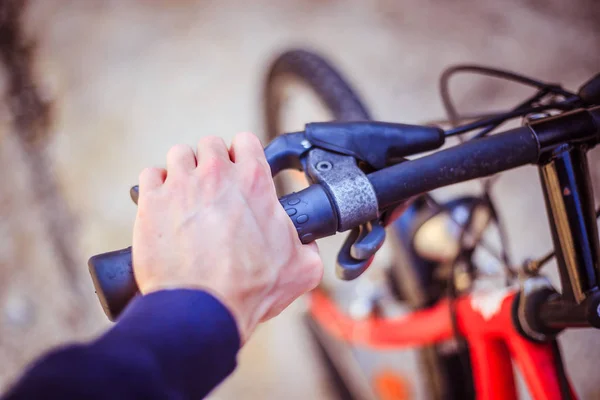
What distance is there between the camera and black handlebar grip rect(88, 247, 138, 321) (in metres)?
0.34

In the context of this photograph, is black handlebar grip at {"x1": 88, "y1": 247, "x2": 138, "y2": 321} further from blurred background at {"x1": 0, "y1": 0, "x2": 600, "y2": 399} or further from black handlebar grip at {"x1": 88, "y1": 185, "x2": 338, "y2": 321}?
blurred background at {"x1": 0, "y1": 0, "x2": 600, "y2": 399}

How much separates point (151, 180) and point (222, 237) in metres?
0.08

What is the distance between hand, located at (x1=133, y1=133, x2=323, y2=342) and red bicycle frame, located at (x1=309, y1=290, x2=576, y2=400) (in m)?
0.29

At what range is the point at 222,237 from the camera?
0.33 metres

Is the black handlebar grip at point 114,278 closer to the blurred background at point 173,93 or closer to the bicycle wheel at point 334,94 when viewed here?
the bicycle wheel at point 334,94

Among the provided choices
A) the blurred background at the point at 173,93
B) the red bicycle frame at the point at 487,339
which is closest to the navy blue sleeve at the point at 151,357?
the red bicycle frame at the point at 487,339

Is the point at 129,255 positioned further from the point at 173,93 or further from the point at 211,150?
the point at 173,93

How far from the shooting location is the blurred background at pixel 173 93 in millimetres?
1232

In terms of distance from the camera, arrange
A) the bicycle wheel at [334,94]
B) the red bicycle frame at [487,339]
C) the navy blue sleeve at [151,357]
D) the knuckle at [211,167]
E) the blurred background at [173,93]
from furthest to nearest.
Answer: the blurred background at [173,93], the bicycle wheel at [334,94], the red bicycle frame at [487,339], the knuckle at [211,167], the navy blue sleeve at [151,357]

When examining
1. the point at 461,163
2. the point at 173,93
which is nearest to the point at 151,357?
the point at 461,163

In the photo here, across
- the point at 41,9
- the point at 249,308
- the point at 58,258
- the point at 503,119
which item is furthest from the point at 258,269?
the point at 41,9

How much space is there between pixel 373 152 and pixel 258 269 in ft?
0.48

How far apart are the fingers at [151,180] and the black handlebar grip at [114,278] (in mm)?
49

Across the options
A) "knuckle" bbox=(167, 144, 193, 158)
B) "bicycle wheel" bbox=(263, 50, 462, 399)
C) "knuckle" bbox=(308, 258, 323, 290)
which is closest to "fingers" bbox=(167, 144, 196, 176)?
"knuckle" bbox=(167, 144, 193, 158)
